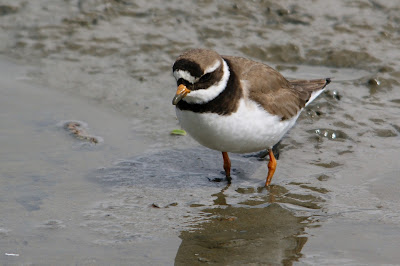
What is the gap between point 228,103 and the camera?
21.8ft

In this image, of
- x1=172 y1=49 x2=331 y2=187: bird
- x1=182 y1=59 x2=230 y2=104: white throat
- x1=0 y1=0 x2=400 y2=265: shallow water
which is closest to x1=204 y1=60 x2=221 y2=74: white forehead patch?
x1=172 y1=49 x2=331 y2=187: bird

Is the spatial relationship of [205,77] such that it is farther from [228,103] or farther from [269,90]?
[269,90]

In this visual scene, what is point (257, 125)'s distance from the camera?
693cm

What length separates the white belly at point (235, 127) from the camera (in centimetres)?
667

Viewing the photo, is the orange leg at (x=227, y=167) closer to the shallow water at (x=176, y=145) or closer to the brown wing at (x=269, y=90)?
the shallow water at (x=176, y=145)

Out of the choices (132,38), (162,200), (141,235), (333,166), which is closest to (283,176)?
(333,166)

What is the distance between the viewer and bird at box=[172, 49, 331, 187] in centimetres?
655

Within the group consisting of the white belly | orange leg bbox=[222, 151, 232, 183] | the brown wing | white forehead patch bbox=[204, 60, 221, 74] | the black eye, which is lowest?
orange leg bbox=[222, 151, 232, 183]

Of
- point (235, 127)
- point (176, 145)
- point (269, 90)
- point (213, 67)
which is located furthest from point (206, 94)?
point (176, 145)

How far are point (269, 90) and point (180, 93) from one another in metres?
1.47

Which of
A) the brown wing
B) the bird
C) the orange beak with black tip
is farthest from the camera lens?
the brown wing

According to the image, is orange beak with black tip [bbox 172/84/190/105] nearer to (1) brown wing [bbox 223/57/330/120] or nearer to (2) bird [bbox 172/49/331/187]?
(2) bird [bbox 172/49/331/187]

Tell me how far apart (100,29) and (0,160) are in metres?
4.24

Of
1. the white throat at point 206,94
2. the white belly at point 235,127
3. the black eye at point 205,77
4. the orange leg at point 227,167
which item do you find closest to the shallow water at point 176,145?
the orange leg at point 227,167
